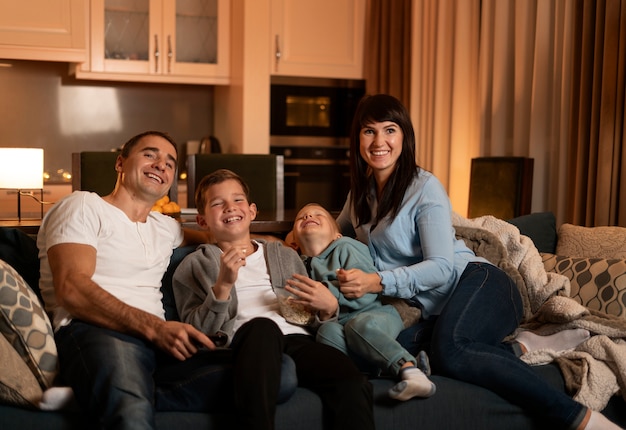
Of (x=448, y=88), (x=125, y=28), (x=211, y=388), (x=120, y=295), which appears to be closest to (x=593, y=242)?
(x=211, y=388)

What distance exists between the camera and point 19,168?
339cm

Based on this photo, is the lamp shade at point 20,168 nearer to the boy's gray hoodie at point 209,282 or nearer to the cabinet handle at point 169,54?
the boy's gray hoodie at point 209,282

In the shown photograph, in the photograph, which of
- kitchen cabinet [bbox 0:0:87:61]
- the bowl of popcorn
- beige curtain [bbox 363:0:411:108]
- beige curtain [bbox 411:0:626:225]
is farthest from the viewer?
→ beige curtain [bbox 363:0:411:108]

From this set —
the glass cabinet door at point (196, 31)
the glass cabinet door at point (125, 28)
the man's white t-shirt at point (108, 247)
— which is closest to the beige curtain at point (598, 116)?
the man's white t-shirt at point (108, 247)

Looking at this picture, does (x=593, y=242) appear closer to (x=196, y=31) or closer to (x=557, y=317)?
(x=557, y=317)

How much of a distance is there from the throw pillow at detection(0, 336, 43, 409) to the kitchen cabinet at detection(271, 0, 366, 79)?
12.2ft

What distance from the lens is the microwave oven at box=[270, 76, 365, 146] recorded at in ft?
18.0

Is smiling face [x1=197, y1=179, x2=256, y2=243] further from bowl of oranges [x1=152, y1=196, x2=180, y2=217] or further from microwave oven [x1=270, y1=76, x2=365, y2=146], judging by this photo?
microwave oven [x1=270, y1=76, x2=365, y2=146]

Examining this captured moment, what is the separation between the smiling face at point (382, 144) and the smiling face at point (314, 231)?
22 centimetres

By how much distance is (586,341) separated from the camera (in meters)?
2.39

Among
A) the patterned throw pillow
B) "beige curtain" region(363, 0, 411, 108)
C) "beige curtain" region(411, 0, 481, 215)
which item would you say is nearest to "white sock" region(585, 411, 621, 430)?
the patterned throw pillow

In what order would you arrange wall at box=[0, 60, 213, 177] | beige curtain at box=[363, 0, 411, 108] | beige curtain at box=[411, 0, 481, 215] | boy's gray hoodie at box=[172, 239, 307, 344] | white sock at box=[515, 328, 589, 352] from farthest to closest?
wall at box=[0, 60, 213, 177]
beige curtain at box=[363, 0, 411, 108]
beige curtain at box=[411, 0, 481, 215]
white sock at box=[515, 328, 589, 352]
boy's gray hoodie at box=[172, 239, 307, 344]

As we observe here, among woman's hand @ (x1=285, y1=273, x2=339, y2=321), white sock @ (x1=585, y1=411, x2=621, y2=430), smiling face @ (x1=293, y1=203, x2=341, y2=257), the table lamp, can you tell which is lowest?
Answer: white sock @ (x1=585, y1=411, x2=621, y2=430)

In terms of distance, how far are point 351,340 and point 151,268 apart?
60cm
